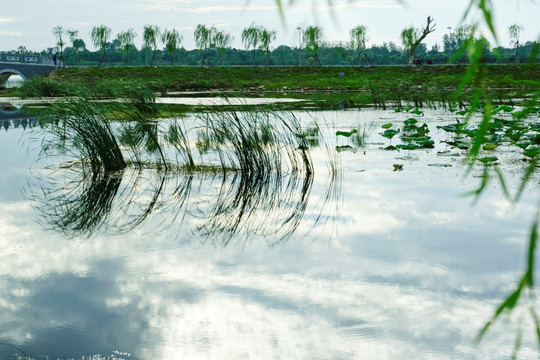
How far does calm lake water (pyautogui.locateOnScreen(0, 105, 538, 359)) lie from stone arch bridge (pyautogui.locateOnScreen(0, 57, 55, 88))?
129 feet

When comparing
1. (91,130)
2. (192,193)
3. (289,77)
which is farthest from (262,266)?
(289,77)

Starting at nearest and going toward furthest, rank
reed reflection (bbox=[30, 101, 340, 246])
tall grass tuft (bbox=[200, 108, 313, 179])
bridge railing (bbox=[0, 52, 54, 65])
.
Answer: reed reflection (bbox=[30, 101, 340, 246]), tall grass tuft (bbox=[200, 108, 313, 179]), bridge railing (bbox=[0, 52, 54, 65])

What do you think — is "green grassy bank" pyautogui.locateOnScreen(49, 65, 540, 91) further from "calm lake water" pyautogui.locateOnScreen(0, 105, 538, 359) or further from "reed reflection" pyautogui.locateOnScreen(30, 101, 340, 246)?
"calm lake water" pyautogui.locateOnScreen(0, 105, 538, 359)

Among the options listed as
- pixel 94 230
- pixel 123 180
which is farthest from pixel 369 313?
pixel 123 180

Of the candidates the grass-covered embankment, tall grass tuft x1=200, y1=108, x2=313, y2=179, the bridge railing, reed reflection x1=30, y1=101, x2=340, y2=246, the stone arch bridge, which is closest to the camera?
reed reflection x1=30, y1=101, x2=340, y2=246

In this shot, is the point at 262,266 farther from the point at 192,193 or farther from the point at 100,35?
the point at 100,35

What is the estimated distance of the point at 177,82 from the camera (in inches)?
1679

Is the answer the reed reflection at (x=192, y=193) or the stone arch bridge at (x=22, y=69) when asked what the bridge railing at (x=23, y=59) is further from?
the reed reflection at (x=192, y=193)

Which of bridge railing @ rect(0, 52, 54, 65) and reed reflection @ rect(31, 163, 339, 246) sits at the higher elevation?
bridge railing @ rect(0, 52, 54, 65)

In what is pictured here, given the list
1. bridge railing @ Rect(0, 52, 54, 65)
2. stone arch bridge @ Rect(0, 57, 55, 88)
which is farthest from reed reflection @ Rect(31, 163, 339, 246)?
bridge railing @ Rect(0, 52, 54, 65)

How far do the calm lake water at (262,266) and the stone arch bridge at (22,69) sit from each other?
39.4m

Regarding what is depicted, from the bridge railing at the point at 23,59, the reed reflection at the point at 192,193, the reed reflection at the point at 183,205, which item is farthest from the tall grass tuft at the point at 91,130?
the bridge railing at the point at 23,59

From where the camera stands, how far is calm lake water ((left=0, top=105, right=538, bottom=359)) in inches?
141

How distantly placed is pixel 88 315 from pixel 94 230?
2.27m
